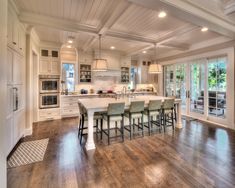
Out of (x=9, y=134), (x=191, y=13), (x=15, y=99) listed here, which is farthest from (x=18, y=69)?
(x=191, y=13)

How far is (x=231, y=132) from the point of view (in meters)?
4.04

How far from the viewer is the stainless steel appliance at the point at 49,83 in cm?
520

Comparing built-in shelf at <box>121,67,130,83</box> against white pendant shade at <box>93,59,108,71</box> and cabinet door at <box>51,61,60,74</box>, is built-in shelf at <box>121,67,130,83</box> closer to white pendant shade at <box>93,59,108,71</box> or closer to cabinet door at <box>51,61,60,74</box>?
cabinet door at <box>51,61,60,74</box>

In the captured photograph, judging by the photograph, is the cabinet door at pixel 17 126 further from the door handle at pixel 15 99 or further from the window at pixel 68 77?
the window at pixel 68 77

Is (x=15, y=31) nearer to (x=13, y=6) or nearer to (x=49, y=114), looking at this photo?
(x=13, y=6)

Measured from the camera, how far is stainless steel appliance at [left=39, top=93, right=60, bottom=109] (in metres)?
5.21

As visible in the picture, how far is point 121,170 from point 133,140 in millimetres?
1259

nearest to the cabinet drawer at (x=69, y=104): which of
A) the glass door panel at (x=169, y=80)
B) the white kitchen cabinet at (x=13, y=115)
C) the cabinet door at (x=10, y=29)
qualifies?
the white kitchen cabinet at (x=13, y=115)

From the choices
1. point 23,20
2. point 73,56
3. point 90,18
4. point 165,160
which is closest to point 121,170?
point 165,160

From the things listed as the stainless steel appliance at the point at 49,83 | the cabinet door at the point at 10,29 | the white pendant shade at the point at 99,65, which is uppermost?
the cabinet door at the point at 10,29

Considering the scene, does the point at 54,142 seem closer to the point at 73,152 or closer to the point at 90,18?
the point at 73,152

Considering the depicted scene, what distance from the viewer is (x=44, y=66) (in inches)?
211

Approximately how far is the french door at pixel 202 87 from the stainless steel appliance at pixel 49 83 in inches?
205

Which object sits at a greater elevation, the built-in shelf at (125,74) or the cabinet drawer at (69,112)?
the built-in shelf at (125,74)
